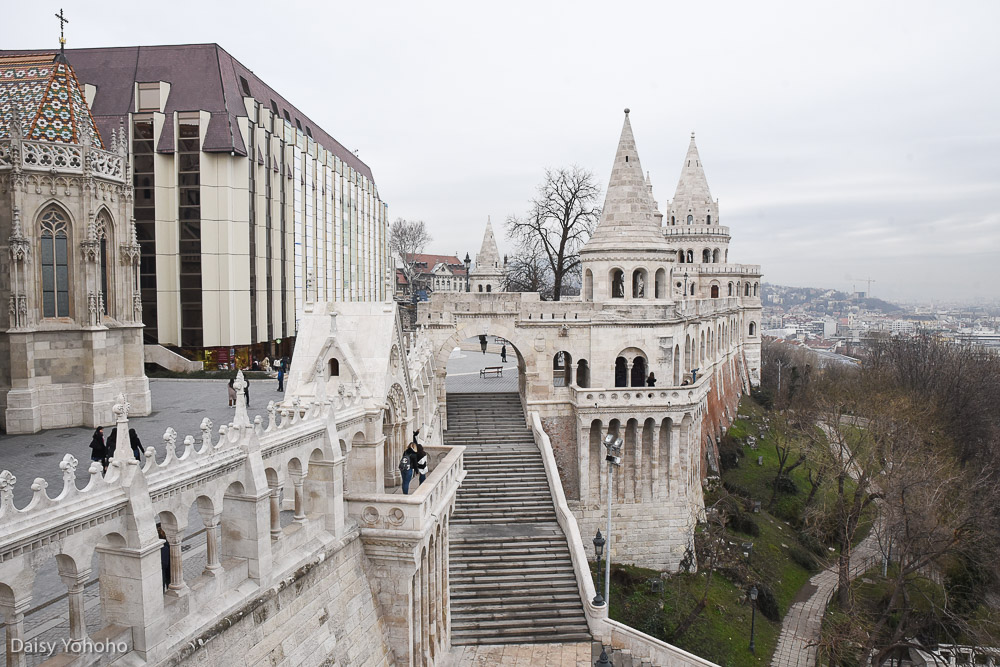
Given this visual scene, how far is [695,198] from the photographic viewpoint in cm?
5356

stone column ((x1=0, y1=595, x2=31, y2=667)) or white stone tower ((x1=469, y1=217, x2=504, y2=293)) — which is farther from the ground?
white stone tower ((x1=469, y1=217, x2=504, y2=293))

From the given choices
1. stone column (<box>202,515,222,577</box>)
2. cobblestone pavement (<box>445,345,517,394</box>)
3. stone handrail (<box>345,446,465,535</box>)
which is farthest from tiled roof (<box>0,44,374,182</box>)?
stone column (<box>202,515,222,577</box>)

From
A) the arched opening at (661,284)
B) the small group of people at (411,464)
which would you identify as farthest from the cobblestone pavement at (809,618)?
the small group of people at (411,464)

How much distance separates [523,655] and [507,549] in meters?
4.04

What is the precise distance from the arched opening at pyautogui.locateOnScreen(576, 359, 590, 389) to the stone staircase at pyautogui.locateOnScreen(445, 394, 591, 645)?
147 inches

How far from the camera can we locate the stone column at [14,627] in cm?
549

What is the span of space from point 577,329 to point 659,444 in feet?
18.9

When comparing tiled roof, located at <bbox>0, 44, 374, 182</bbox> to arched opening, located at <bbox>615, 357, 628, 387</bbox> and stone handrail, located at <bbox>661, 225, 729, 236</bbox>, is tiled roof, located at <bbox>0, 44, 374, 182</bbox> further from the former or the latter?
stone handrail, located at <bbox>661, 225, 729, 236</bbox>

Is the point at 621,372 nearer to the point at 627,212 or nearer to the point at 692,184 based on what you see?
the point at 627,212

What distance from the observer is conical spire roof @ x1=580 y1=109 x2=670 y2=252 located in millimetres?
28703

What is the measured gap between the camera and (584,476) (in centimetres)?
2645

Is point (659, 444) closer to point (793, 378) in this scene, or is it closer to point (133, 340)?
point (133, 340)

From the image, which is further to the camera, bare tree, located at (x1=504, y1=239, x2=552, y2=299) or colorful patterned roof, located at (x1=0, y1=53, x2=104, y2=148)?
bare tree, located at (x1=504, y1=239, x2=552, y2=299)

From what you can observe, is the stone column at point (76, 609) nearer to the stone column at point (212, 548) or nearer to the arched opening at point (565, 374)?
the stone column at point (212, 548)
